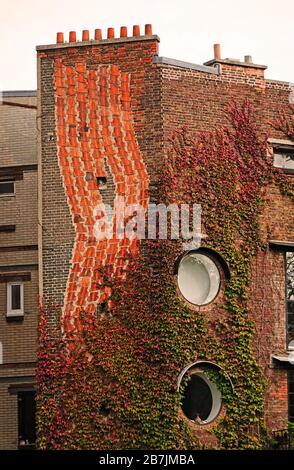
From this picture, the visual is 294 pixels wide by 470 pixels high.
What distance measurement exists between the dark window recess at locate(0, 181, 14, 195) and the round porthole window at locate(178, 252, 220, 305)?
7.97 meters

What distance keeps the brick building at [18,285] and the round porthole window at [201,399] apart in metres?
6.91

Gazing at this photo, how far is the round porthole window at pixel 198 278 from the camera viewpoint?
110 ft

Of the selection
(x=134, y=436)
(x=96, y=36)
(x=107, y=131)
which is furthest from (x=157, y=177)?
(x=134, y=436)

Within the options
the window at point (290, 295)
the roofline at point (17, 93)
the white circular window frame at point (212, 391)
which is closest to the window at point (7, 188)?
the roofline at point (17, 93)

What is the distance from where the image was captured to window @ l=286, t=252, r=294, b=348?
1383 inches

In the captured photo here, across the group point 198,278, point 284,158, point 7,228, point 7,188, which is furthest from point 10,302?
point 284,158

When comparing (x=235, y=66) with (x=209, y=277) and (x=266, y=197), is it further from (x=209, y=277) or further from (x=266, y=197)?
(x=209, y=277)

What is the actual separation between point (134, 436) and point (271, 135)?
870 centimetres

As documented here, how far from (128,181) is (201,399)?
5.61 meters

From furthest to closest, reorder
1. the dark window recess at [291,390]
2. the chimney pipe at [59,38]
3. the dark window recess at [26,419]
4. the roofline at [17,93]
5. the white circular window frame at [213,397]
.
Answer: the roofline at [17,93]
the dark window recess at [26,419]
the chimney pipe at [59,38]
the dark window recess at [291,390]
the white circular window frame at [213,397]

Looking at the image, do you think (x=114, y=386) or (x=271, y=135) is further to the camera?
(x=271, y=135)

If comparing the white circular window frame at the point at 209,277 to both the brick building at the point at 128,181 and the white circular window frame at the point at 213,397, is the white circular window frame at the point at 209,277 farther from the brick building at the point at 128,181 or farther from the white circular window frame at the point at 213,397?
the white circular window frame at the point at 213,397

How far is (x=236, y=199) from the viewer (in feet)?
113

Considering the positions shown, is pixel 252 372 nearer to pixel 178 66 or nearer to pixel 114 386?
pixel 114 386
